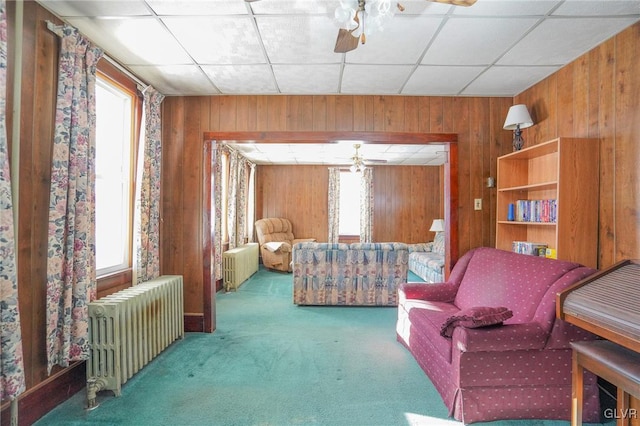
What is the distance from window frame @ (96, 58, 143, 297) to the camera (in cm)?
256

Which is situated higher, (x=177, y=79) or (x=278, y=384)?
(x=177, y=79)

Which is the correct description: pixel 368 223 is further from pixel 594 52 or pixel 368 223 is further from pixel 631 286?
pixel 631 286

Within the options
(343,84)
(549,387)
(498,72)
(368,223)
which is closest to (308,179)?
(368,223)

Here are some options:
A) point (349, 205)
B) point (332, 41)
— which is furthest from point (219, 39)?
point (349, 205)

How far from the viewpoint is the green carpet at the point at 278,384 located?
1.98m

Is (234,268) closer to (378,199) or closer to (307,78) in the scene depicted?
(307,78)

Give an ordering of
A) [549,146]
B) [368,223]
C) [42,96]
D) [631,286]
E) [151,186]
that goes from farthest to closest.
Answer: [368,223]
[151,186]
[549,146]
[42,96]
[631,286]

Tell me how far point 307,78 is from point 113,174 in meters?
1.97

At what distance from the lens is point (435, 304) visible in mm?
2916

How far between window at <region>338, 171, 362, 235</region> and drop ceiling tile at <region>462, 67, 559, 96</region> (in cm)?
495

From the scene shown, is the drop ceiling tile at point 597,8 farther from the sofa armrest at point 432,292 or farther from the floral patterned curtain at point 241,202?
the floral patterned curtain at point 241,202

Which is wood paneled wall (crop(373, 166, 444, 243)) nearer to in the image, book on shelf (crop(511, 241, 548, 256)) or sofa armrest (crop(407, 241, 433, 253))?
sofa armrest (crop(407, 241, 433, 253))

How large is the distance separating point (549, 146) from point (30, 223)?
3.84m

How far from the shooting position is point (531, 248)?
2916mm
